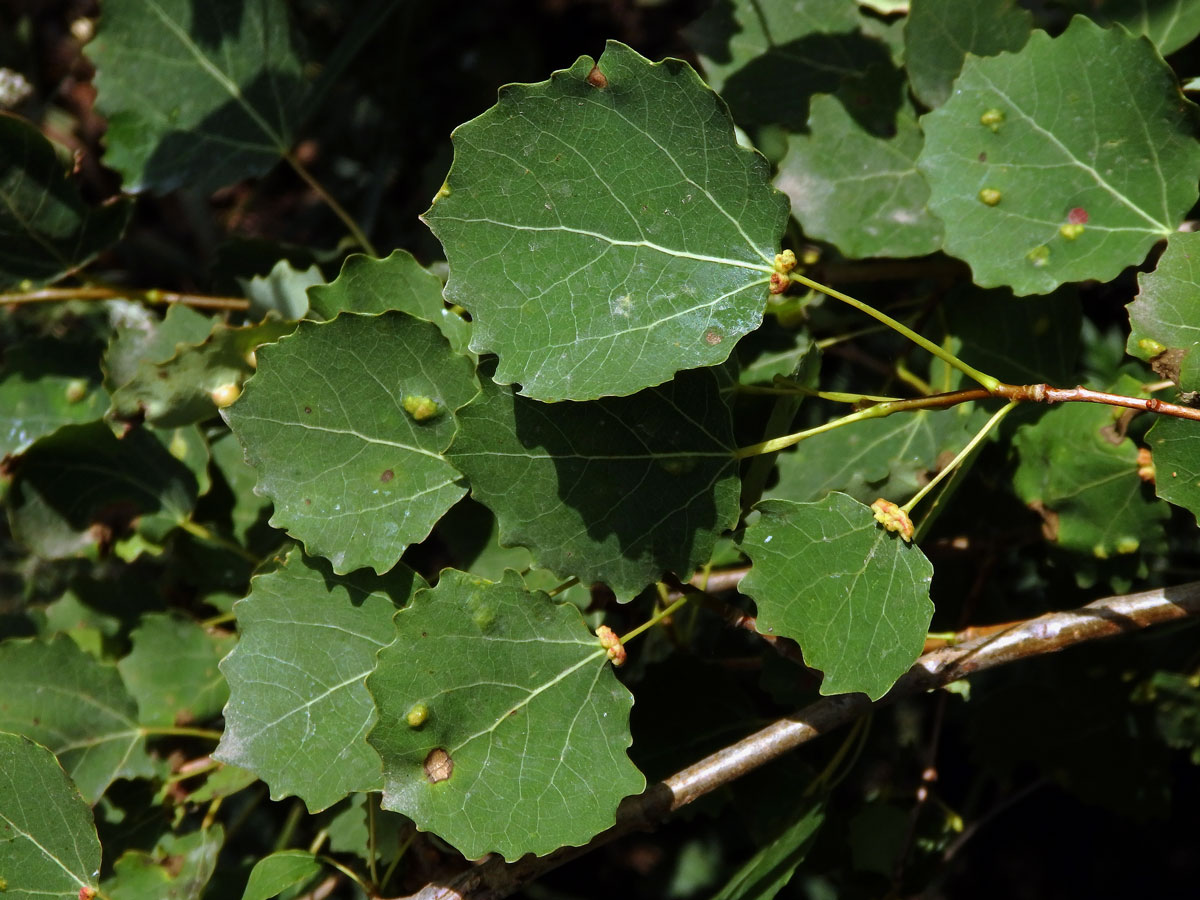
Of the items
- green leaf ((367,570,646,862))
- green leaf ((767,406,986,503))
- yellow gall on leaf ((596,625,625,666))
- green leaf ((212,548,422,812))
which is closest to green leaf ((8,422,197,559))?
green leaf ((212,548,422,812))

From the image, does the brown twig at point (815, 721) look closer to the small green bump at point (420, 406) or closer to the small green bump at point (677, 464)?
the small green bump at point (677, 464)

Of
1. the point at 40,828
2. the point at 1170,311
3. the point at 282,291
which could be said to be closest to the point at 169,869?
the point at 40,828

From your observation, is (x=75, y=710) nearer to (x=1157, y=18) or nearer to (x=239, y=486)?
(x=239, y=486)

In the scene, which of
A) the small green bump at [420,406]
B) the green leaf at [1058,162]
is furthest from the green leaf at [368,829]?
the green leaf at [1058,162]

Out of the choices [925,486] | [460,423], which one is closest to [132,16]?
[460,423]

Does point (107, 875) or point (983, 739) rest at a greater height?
point (107, 875)

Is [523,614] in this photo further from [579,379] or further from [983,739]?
[983,739]

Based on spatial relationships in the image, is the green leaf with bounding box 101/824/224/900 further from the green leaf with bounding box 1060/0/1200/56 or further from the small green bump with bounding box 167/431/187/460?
the green leaf with bounding box 1060/0/1200/56
